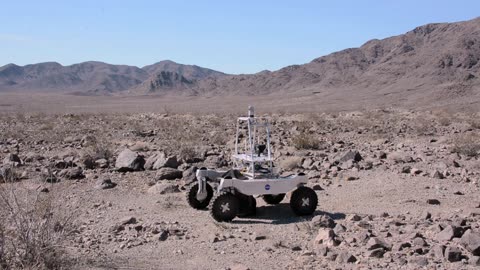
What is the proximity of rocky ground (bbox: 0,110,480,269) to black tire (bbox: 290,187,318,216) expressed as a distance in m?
0.14

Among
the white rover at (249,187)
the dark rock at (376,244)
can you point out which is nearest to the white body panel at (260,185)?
the white rover at (249,187)

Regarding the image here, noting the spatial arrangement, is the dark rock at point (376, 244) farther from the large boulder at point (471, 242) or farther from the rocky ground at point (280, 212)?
the large boulder at point (471, 242)

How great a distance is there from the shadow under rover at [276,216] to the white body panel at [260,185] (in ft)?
1.45

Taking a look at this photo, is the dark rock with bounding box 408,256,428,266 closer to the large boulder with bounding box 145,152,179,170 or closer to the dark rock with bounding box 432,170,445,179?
the dark rock with bounding box 432,170,445,179

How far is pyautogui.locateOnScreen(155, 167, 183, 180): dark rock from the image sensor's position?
1233cm

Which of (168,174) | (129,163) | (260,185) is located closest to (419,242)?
(260,185)

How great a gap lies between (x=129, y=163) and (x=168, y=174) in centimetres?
146

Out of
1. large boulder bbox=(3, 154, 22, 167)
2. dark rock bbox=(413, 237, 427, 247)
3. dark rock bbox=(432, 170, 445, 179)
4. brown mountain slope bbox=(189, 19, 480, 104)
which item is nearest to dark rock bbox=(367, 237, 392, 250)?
dark rock bbox=(413, 237, 427, 247)

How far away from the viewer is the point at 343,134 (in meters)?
23.4

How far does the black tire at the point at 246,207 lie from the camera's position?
354 inches

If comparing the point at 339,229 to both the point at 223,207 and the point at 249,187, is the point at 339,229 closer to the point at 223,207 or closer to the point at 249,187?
the point at 249,187

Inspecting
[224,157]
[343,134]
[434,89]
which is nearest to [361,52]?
[434,89]

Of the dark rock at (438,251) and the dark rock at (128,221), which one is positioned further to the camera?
the dark rock at (128,221)

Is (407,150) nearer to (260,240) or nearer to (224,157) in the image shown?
(224,157)
